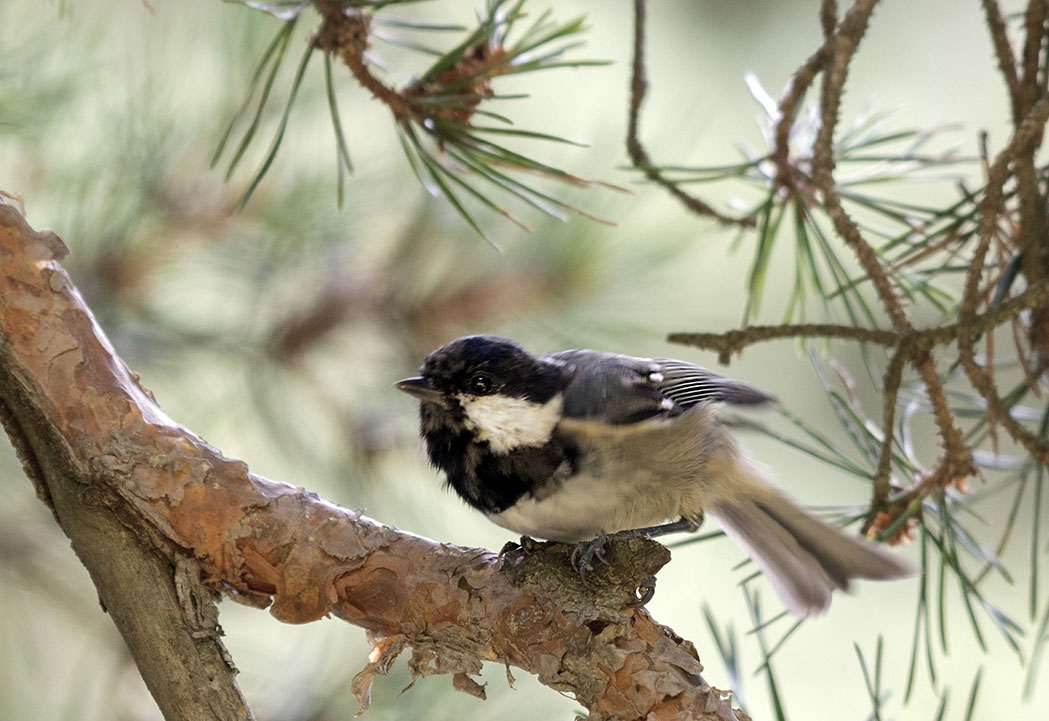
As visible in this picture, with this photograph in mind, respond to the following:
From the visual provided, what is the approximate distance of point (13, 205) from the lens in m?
0.70

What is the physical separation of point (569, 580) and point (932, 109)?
6.30 feet

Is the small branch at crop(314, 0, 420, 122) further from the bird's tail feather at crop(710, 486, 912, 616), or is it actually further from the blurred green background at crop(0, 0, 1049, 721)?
the bird's tail feather at crop(710, 486, 912, 616)

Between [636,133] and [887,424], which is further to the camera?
[636,133]

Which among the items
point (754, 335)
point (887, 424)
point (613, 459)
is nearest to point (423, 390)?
point (613, 459)

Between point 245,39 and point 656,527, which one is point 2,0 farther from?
point 656,527

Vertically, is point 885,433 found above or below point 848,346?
below

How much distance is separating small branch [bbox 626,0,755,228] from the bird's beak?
0.92 feet

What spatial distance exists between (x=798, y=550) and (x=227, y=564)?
19.2 inches

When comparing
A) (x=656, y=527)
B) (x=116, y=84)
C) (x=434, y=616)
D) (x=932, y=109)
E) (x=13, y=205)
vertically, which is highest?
(x=932, y=109)

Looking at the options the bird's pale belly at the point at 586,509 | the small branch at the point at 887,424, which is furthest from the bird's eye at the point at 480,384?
the small branch at the point at 887,424

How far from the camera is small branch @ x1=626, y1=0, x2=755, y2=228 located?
87 cm

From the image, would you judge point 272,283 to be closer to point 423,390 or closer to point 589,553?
point 423,390

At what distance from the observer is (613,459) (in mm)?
826

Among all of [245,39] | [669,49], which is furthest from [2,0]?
[669,49]
